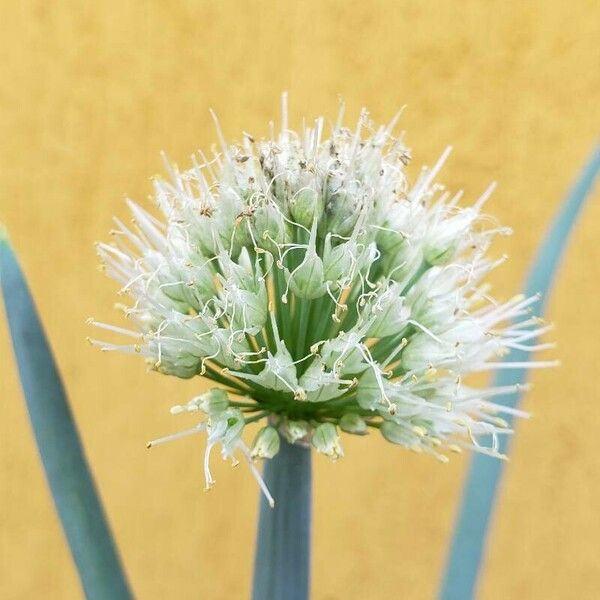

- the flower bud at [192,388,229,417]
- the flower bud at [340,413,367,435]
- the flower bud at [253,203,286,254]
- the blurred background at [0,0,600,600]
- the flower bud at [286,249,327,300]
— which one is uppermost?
the blurred background at [0,0,600,600]

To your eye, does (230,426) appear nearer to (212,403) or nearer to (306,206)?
(212,403)

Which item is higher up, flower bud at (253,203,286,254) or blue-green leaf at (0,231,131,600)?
flower bud at (253,203,286,254)

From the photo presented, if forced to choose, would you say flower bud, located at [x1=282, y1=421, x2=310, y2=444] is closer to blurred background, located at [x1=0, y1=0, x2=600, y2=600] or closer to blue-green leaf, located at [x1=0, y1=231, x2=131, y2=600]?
blue-green leaf, located at [x1=0, y1=231, x2=131, y2=600]

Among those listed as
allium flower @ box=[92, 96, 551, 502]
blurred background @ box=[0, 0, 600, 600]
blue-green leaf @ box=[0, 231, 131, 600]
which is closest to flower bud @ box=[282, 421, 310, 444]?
allium flower @ box=[92, 96, 551, 502]

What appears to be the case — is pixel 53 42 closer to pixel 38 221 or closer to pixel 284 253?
pixel 38 221

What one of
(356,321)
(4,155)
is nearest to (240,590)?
(4,155)

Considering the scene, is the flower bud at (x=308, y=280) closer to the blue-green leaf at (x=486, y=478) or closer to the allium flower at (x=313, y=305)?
the allium flower at (x=313, y=305)

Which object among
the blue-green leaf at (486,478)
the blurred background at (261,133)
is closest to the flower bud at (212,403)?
the blue-green leaf at (486,478)
